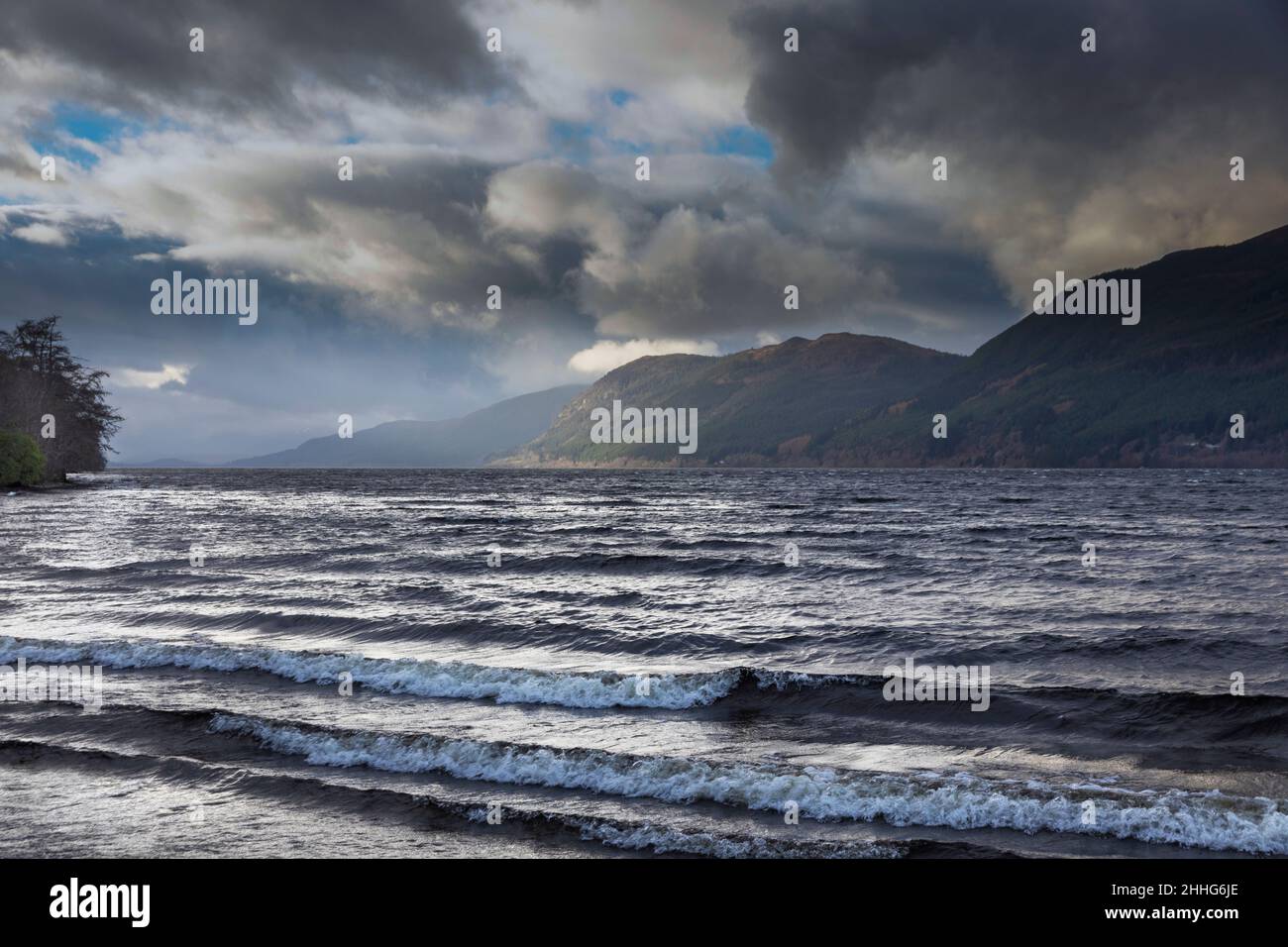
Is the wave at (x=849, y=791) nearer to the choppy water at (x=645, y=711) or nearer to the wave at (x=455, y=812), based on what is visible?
the choppy water at (x=645, y=711)

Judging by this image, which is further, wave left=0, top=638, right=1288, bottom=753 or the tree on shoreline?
the tree on shoreline

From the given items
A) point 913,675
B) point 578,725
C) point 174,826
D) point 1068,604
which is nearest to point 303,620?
point 578,725

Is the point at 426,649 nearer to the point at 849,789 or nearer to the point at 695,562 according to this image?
the point at 849,789

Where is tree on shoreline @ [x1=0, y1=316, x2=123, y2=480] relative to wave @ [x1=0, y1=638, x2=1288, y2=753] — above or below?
above

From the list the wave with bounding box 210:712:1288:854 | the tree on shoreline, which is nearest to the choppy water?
the wave with bounding box 210:712:1288:854

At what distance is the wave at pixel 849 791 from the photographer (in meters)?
9.56

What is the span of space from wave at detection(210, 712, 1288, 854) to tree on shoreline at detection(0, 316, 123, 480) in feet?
370

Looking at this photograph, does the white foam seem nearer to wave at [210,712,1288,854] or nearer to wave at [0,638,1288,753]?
wave at [0,638,1288,753]

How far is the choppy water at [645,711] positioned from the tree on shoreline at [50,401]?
8749 cm

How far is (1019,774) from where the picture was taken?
11641 mm

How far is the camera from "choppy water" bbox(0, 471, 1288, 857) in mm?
9773

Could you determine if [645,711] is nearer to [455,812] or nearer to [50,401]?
[455,812]

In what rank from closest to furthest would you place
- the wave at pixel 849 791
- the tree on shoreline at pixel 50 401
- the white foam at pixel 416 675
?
the wave at pixel 849 791
the white foam at pixel 416 675
the tree on shoreline at pixel 50 401

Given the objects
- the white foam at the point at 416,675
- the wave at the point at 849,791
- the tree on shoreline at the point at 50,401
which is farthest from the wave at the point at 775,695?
the tree on shoreline at the point at 50,401
